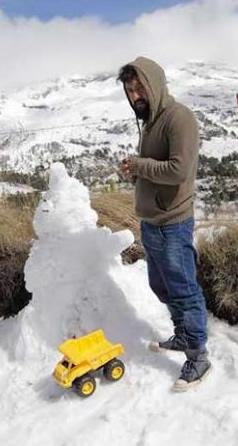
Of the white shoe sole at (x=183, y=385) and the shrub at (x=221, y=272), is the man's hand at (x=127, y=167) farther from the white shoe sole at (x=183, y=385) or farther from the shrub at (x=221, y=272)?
the shrub at (x=221, y=272)

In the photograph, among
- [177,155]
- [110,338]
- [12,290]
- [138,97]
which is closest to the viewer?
[177,155]

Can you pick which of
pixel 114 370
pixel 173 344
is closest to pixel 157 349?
pixel 173 344

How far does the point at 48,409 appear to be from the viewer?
372cm

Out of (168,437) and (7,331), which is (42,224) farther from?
Result: (168,437)

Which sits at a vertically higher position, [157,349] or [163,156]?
[163,156]

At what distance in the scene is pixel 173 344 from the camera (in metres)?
3.95

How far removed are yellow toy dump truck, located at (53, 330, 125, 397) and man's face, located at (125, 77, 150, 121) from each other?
142cm

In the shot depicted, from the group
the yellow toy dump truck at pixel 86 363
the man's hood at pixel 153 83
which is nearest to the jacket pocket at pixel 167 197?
the man's hood at pixel 153 83

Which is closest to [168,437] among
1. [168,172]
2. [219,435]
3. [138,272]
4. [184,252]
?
[219,435]

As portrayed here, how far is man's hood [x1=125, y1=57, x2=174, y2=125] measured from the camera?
334 cm

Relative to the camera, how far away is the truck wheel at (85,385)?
3.70 m

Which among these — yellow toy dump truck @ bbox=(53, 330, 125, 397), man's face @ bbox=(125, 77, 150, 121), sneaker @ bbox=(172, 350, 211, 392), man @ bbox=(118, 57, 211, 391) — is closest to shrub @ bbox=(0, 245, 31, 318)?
yellow toy dump truck @ bbox=(53, 330, 125, 397)

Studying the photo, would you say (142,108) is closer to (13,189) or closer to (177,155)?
(177,155)

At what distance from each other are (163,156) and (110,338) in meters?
1.50
